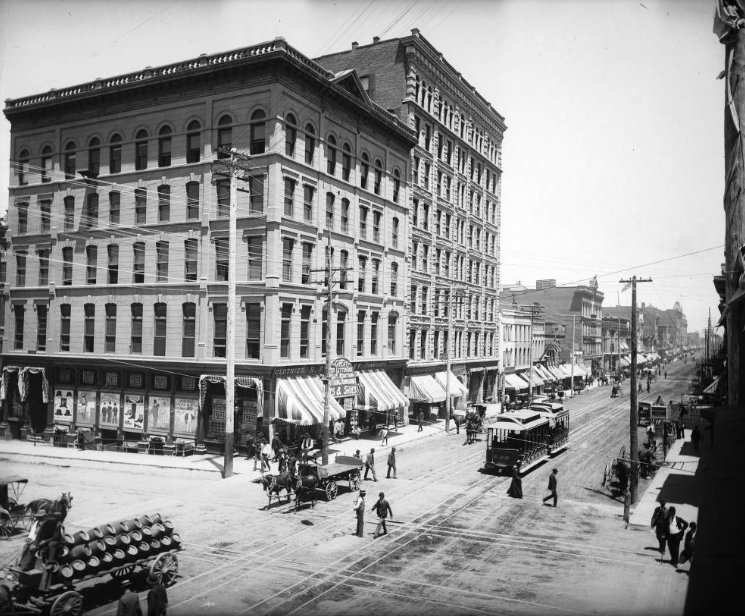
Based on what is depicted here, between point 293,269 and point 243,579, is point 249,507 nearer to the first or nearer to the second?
point 243,579

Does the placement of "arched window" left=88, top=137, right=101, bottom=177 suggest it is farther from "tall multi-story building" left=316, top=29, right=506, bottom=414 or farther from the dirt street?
"tall multi-story building" left=316, top=29, right=506, bottom=414

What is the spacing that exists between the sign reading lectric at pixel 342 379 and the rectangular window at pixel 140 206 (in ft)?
48.4

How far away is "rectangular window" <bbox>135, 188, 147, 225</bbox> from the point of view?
3678 cm

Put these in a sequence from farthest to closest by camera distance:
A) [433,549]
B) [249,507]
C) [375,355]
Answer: [375,355] < [249,507] < [433,549]

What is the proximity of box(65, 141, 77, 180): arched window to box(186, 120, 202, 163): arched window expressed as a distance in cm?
911

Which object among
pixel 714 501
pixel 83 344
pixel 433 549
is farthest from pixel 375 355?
pixel 714 501

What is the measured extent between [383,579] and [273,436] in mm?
18350

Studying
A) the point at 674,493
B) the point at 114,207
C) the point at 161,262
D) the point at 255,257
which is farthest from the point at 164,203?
Answer: the point at 674,493

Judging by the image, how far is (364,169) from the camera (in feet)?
141

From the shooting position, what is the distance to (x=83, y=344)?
3881 cm

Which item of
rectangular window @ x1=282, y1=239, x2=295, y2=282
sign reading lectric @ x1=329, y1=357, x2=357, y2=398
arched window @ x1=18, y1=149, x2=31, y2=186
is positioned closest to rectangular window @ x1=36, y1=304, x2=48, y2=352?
arched window @ x1=18, y1=149, x2=31, y2=186

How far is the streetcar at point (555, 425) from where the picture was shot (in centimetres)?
3638

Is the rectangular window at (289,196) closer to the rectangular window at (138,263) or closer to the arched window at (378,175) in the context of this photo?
the rectangular window at (138,263)

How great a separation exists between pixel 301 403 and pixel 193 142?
A: 16719mm
